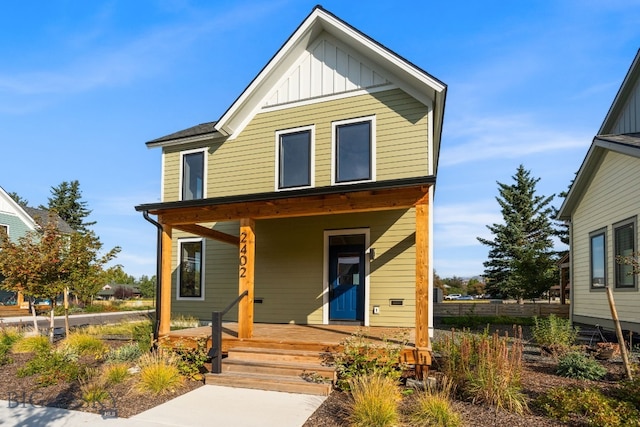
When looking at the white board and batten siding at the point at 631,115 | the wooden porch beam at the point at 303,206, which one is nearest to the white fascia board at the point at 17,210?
the wooden porch beam at the point at 303,206

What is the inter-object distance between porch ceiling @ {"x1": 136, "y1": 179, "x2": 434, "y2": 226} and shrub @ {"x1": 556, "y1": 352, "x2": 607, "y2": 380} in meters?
3.56

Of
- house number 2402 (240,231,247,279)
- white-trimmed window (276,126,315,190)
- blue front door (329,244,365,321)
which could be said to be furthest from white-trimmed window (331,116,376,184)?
house number 2402 (240,231,247,279)

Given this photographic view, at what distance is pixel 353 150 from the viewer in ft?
35.4

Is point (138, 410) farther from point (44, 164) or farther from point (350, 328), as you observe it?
point (44, 164)

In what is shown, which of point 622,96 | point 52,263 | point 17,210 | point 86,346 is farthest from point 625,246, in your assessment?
point 17,210

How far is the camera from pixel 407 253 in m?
10.2

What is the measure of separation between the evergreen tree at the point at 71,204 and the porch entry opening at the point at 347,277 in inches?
1633

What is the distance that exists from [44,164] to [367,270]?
1606 cm

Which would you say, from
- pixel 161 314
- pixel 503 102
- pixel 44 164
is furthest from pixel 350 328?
pixel 44 164

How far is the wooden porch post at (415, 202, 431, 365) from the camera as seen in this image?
6.68 metres

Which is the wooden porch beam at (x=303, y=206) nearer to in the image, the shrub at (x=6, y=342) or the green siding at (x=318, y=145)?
the green siding at (x=318, y=145)

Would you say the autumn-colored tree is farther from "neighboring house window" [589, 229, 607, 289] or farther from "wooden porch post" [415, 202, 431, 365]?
"neighboring house window" [589, 229, 607, 289]

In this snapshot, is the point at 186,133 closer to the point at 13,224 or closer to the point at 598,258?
the point at 598,258

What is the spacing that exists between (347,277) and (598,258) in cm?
782
